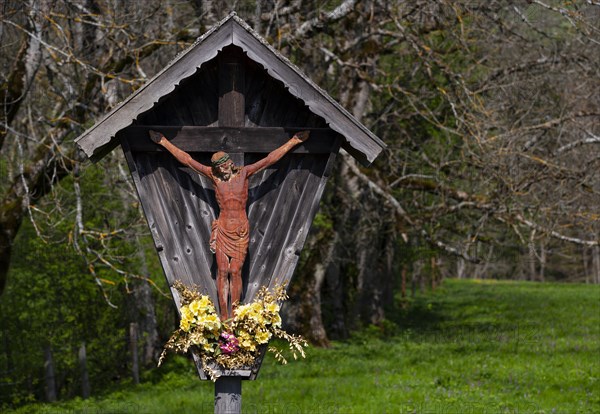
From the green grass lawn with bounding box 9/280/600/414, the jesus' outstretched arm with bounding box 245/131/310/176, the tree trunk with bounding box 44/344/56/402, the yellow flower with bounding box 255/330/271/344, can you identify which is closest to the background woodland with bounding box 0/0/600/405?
the tree trunk with bounding box 44/344/56/402

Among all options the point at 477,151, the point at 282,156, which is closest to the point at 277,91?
the point at 282,156

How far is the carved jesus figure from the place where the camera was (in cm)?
639

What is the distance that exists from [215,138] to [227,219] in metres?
0.63

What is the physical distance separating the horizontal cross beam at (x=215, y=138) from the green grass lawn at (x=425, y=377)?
6214 mm

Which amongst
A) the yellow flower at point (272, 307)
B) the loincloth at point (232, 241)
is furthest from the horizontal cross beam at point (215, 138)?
the yellow flower at point (272, 307)

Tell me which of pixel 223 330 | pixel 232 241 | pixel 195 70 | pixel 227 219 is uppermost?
pixel 195 70

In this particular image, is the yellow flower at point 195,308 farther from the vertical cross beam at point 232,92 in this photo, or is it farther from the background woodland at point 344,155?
the background woodland at point 344,155

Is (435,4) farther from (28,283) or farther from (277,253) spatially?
(28,283)

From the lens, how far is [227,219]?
21.0 feet

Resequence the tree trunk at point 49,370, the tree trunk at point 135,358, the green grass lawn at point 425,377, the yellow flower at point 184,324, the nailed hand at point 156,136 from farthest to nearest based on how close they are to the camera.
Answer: the tree trunk at point 49,370 < the tree trunk at point 135,358 < the green grass lawn at point 425,377 < the nailed hand at point 156,136 < the yellow flower at point 184,324

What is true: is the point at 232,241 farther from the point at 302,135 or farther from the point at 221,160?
the point at 302,135

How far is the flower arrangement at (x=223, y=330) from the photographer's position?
20.7 ft

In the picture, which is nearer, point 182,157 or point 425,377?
point 182,157

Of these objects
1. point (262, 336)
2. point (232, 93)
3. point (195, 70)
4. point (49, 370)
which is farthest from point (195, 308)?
point (49, 370)
